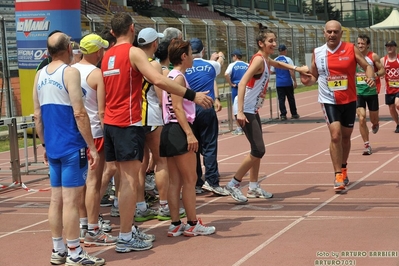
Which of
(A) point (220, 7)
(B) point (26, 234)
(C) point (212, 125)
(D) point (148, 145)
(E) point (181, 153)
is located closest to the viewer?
(E) point (181, 153)

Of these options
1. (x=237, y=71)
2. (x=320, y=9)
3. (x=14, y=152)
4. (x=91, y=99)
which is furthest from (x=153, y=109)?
(x=320, y=9)

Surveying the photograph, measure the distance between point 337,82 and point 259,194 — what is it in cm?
186

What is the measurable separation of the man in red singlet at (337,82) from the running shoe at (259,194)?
3.31 ft

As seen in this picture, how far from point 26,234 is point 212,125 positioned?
3008 mm

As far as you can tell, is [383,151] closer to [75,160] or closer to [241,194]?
[241,194]

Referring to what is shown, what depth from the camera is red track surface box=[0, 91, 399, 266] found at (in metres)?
7.27

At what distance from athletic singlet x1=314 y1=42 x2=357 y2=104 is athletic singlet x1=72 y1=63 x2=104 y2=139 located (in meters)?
3.75

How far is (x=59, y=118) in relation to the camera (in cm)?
720

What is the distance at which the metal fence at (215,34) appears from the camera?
20.0 m

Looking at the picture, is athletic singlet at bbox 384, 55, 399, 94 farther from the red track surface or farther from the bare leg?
the bare leg

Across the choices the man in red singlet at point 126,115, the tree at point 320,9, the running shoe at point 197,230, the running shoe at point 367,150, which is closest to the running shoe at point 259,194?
the running shoe at point 197,230

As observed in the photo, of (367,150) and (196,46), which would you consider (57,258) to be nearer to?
(196,46)

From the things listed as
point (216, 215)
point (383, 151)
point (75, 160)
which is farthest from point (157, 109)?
point (383, 151)

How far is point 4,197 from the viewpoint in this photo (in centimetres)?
1168
